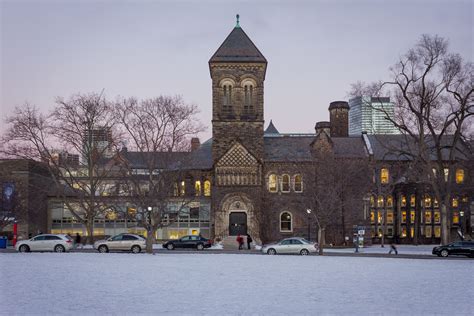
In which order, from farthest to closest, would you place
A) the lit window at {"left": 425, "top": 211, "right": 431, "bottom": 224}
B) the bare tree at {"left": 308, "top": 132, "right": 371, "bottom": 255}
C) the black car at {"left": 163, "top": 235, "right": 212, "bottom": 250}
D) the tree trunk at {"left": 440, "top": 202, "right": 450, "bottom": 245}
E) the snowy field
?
1. the lit window at {"left": 425, "top": 211, "right": 431, "bottom": 224}
2. the black car at {"left": 163, "top": 235, "right": 212, "bottom": 250}
3. the bare tree at {"left": 308, "top": 132, "right": 371, "bottom": 255}
4. the tree trunk at {"left": 440, "top": 202, "right": 450, "bottom": 245}
5. the snowy field

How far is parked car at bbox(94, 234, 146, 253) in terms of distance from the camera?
4238 centimetres

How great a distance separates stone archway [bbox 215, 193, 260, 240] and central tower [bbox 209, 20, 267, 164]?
5.06 m

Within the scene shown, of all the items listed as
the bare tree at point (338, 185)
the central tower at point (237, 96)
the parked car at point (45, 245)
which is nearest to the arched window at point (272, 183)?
the central tower at point (237, 96)

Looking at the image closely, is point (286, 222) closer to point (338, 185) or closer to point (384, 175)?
point (338, 185)

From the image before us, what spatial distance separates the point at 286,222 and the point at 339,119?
25206mm

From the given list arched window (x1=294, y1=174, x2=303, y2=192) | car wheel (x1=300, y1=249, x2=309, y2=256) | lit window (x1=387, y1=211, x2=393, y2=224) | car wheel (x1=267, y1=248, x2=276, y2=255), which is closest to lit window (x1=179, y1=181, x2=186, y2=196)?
arched window (x1=294, y1=174, x2=303, y2=192)

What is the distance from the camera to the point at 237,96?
2442 inches

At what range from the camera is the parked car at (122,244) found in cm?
4238

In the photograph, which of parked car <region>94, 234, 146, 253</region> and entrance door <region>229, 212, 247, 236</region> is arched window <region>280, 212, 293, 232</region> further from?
parked car <region>94, 234, 146, 253</region>

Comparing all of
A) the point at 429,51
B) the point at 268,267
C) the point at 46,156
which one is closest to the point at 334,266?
the point at 268,267

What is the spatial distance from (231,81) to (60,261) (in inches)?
1377

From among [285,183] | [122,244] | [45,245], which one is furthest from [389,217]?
[45,245]

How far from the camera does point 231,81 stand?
6197 cm

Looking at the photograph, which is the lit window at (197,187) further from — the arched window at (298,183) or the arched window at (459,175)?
the arched window at (459,175)
